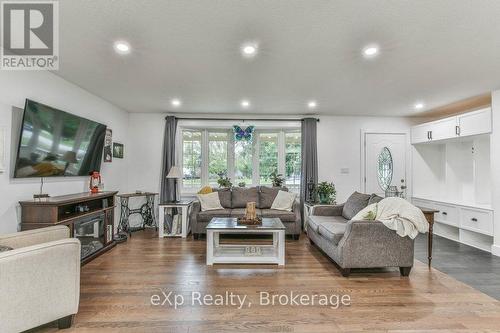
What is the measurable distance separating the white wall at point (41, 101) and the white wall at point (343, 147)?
4.39 m

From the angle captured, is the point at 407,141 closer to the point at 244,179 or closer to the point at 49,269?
the point at 244,179

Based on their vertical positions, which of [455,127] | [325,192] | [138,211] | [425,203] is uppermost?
[455,127]

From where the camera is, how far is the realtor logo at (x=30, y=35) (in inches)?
81.5

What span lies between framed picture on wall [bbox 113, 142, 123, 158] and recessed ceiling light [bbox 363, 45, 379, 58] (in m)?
4.58

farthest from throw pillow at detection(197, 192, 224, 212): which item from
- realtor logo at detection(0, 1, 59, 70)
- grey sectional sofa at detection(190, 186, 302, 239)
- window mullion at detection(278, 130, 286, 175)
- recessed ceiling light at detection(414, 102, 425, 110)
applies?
recessed ceiling light at detection(414, 102, 425, 110)

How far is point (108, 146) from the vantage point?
15.7ft

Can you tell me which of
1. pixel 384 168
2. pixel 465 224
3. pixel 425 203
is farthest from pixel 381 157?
pixel 465 224

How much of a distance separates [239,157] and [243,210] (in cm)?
141

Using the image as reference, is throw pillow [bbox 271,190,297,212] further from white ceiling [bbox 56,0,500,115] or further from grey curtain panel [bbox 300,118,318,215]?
white ceiling [bbox 56,0,500,115]

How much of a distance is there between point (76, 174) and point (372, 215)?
13.5 ft

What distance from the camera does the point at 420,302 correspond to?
8.04 feet

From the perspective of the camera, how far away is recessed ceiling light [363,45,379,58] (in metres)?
2.61

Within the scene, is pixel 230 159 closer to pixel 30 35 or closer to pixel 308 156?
pixel 308 156

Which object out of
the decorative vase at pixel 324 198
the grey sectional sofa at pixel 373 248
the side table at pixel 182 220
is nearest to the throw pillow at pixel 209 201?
the side table at pixel 182 220
